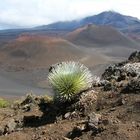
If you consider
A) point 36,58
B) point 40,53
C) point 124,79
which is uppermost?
point 124,79

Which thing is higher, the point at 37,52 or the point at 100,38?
the point at 37,52

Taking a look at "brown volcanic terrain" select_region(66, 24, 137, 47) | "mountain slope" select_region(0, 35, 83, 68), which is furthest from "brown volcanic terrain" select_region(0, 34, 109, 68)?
"brown volcanic terrain" select_region(66, 24, 137, 47)

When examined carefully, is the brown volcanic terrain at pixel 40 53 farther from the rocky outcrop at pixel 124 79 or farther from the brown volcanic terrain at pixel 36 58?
the rocky outcrop at pixel 124 79

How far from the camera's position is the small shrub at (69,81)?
890cm

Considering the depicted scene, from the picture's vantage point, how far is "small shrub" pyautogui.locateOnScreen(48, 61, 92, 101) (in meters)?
8.90

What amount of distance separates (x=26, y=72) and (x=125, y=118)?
180ft

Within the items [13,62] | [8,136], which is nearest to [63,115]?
[8,136]

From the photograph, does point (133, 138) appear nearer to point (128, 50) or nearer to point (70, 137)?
point (70, 137)

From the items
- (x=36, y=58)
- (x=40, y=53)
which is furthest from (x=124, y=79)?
(x=40, y=53)

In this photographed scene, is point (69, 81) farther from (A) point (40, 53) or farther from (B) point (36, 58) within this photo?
(A) point (40, 53)

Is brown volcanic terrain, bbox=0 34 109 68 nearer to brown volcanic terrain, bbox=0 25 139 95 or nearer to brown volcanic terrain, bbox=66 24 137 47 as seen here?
brown volcanic terrain, bbox=0 25 139 95

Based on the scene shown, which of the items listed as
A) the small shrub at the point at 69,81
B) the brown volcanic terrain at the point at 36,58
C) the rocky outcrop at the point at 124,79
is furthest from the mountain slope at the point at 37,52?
the small shrub at the point at 69,81

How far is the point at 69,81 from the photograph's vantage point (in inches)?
349

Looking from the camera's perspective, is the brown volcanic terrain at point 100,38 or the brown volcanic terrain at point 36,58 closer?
the brown volcanic terrain at point 36,58
